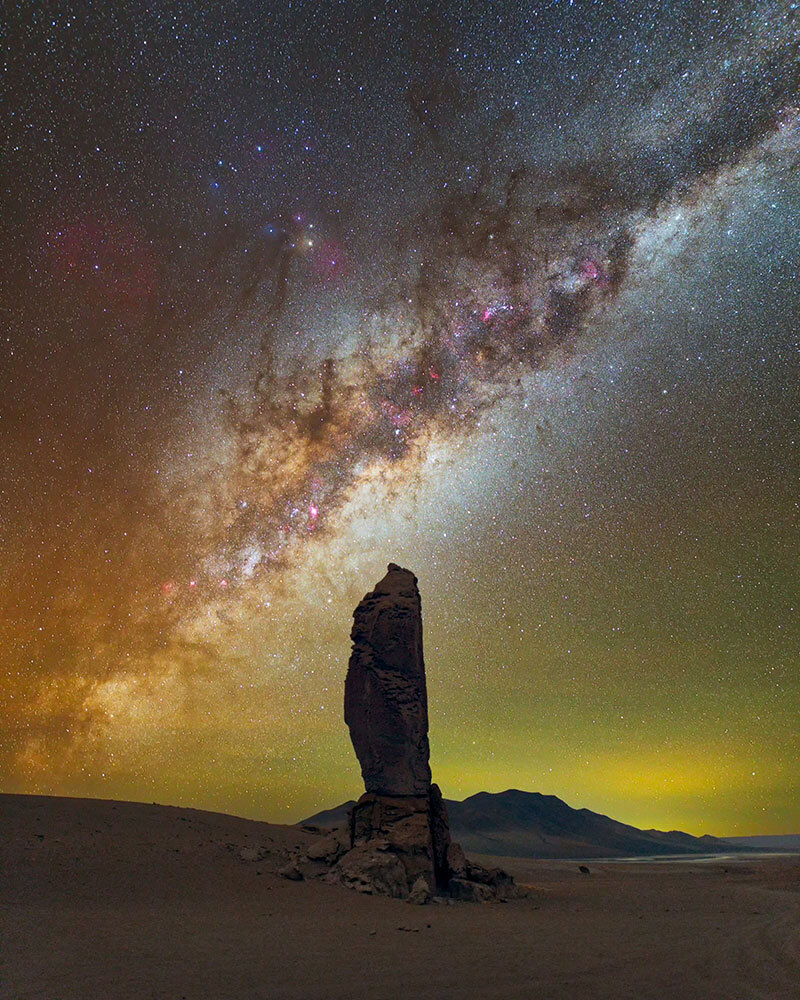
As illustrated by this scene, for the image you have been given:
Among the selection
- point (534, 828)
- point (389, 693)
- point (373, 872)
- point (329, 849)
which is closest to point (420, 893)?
point (373, 872)

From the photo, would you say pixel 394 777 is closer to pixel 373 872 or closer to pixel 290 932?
pixel 373 872

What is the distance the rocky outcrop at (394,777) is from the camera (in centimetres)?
2152

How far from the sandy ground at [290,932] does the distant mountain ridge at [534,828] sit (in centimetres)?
10505

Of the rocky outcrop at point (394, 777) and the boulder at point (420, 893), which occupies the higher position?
the rocky outcrop at point (394, 777)

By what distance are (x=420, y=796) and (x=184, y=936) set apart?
11.1 meters

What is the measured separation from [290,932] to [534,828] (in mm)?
157000

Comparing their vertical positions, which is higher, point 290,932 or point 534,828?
point 534,828

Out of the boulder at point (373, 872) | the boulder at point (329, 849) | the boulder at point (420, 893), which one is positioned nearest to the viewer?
the boulder at point (420, 893)

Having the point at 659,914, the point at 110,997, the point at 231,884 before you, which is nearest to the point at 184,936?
the point at 110,997

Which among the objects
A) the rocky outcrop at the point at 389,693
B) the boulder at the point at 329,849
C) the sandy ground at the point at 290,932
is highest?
the rocky outcrop at the point at 389,693

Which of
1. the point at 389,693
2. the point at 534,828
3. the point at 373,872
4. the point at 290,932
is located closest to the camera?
the point at 290,932

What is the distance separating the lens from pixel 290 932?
14539 mm

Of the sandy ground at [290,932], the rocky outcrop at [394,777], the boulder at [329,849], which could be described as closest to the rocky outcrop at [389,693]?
the rocky outcrop at [394,777]

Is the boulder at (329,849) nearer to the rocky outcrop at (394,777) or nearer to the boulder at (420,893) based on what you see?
the rocky outcrop at (394,777)
